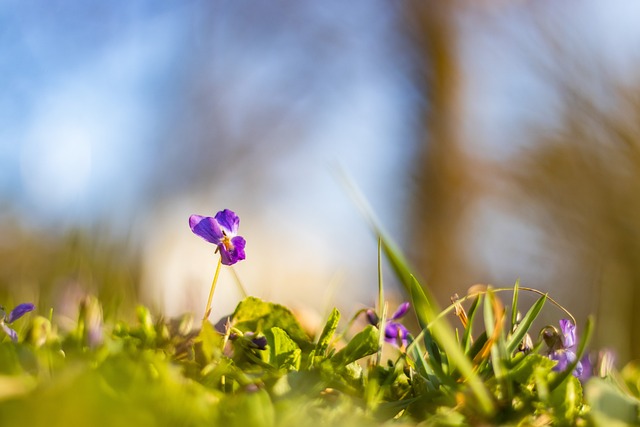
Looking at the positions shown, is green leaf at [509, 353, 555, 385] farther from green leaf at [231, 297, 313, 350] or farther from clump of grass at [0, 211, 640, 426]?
green leaf at [231, 297, 313, 350]

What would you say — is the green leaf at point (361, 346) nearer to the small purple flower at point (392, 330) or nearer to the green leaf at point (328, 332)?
the green leaf at point (328, 332)

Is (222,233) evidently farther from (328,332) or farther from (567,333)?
(567,333)

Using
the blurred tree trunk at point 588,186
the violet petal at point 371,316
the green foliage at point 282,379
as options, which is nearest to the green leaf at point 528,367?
the green foliage at point 282,379

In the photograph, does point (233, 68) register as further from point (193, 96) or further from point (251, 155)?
point (251, 155)

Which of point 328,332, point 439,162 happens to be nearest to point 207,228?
point 328,332

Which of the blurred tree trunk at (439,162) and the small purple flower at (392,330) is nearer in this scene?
the small purple flower at (392,330)

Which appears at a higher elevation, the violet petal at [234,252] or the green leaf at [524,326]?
the violet petal at [234,252]
